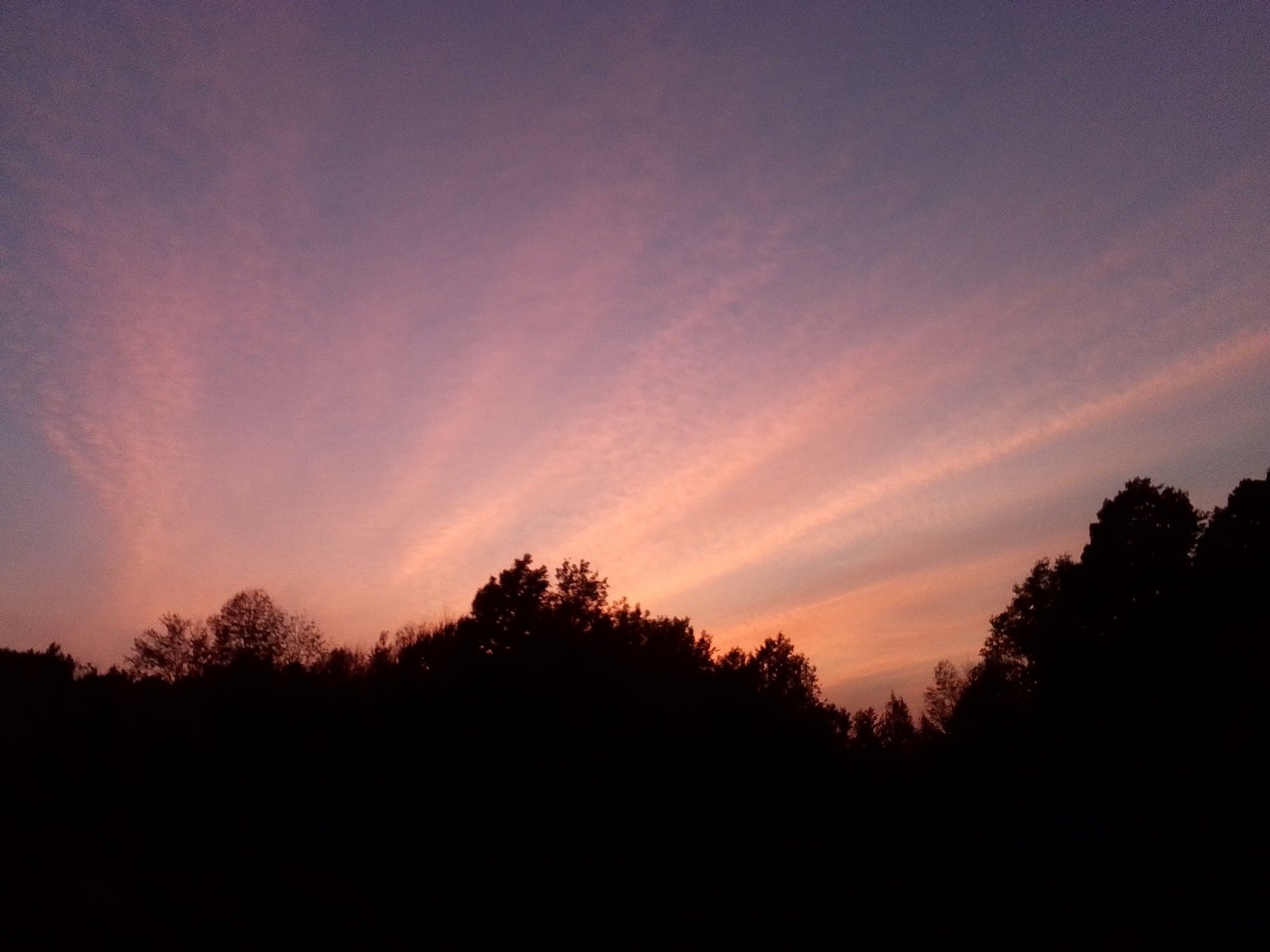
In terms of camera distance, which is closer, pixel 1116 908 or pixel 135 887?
pixel 135 887

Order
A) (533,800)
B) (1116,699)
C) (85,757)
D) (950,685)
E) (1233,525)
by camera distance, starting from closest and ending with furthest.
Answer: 1. (85,757)
2. (533,800)
3. (1116,699)
4. (1233,525)
5. (950,685)

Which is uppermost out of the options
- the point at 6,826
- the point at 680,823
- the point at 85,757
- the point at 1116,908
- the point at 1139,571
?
the point at 1139,571

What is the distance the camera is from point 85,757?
22.5m

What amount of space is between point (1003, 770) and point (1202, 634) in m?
11.2

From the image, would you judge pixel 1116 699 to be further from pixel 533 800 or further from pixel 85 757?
pixel 85 757

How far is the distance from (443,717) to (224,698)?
6.50m

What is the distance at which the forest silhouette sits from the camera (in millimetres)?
17125

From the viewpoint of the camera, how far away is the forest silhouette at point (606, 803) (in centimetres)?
1712

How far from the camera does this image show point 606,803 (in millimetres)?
25703

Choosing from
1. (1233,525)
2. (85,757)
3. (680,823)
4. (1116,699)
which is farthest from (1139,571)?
(85,757)

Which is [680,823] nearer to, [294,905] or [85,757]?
[294,905]

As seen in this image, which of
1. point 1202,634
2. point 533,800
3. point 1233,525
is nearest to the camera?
point 533,800

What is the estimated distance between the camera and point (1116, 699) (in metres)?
37.1

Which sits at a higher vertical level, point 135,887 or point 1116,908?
point 135,887
